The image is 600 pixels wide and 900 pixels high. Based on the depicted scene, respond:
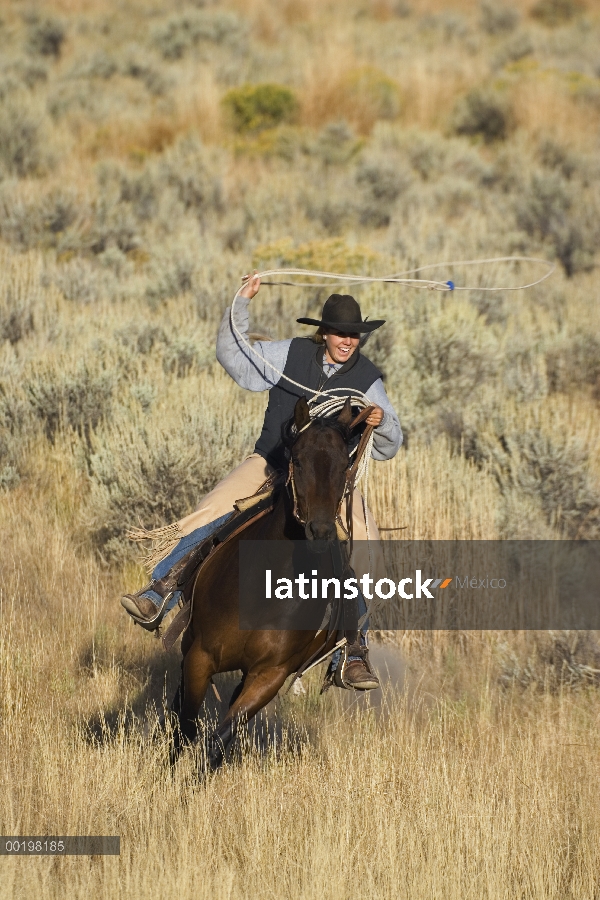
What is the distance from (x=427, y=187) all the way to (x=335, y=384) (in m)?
14.3

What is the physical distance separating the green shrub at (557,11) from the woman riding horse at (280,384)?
3032 cm

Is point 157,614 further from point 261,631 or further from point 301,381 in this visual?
point 301,381

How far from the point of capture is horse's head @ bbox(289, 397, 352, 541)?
438 cm

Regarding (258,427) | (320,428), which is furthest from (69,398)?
(320,428)

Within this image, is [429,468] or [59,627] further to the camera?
[429,468]

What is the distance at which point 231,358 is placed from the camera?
19.0 ft

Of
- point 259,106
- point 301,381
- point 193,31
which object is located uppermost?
point 193,31

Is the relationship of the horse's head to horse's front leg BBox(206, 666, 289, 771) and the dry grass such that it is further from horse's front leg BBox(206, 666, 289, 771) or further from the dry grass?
the dry grass

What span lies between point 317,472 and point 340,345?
1.27 metres

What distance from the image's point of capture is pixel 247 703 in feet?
16.6

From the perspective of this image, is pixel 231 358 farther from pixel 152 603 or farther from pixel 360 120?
pixel 360 120

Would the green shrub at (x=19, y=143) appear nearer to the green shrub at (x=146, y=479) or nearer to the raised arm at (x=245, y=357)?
the green shrub at (x=146, y=479)

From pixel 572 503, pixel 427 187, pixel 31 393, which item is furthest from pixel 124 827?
pixel 427 187

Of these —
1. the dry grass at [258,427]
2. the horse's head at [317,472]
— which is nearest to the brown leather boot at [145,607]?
the dry grass at [258,427]
